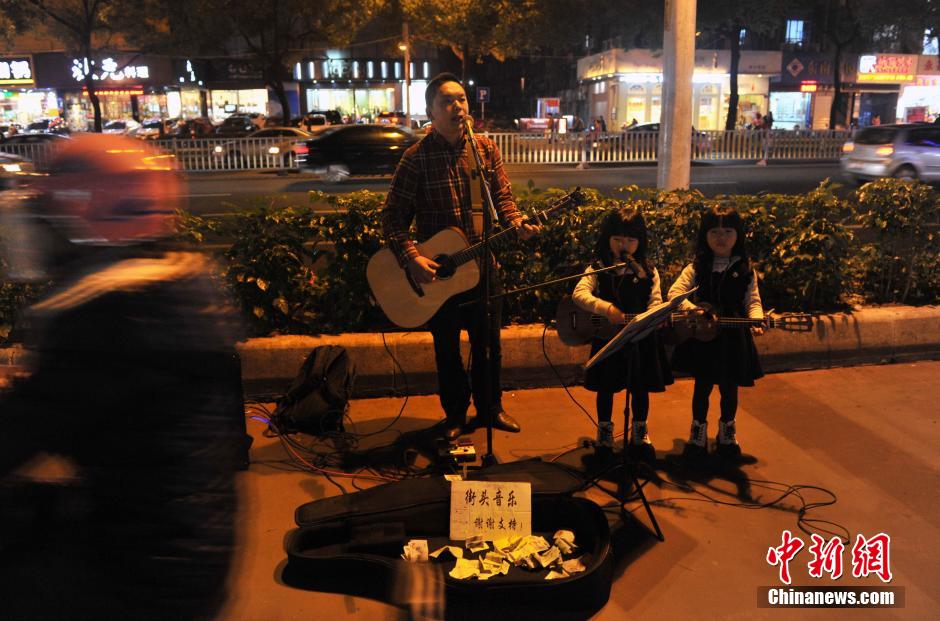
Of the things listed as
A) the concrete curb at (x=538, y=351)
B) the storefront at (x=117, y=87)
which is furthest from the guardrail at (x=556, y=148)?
the storefront at (x=117, y=87)

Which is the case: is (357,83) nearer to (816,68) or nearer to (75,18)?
(75,18)

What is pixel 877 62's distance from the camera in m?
39.3

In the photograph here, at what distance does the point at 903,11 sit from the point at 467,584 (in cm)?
3548

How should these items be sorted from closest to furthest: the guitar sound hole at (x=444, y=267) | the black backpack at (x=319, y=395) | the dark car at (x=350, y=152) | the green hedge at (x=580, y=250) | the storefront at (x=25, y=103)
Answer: the guitar sound hole at (x=444, y=267)
the black backpack at (x=319, y=395)
the green hedge at (x=580, y=250)
the dark car at (x=350, y=152)
the storefront at (x=25, y=103)

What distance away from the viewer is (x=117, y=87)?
4969 cm

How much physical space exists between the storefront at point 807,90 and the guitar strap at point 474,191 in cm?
3787

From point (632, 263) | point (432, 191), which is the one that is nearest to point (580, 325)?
point (632, 263)

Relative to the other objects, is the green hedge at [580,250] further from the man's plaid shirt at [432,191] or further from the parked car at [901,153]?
the parked car at [901,153]

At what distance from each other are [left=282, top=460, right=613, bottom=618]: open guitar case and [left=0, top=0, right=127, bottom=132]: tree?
30.8 meters

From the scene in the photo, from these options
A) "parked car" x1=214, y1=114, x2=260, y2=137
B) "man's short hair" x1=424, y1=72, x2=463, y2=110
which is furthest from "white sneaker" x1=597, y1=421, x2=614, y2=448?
"parked car" x1=214, y1=114, x2=260, y2=137

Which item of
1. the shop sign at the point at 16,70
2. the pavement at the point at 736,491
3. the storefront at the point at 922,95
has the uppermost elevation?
the shop sign at the point at 16,70

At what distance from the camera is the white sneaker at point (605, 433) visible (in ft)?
14.5

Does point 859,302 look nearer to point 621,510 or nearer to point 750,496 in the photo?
point 750,496

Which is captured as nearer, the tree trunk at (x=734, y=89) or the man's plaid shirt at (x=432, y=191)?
the man's plaid shirt at (x=432, y=191)
